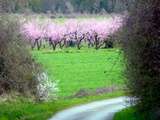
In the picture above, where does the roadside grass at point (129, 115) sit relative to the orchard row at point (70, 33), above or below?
below

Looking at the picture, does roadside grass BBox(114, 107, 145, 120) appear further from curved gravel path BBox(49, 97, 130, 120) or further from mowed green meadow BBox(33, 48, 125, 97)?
mowed green meadow BBox(33, 48, 125, 97)

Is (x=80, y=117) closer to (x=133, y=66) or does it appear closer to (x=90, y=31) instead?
(x=133, y=66)

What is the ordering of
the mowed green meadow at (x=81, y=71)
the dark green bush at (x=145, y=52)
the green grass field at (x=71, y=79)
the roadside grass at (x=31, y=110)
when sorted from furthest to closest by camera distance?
the mowed green meadow at (x=81, y=71)
the green grass field at (x=71, y=79)
the roadside grass at (x=31, y=110)
the dark green bush at (x=145, y=52)

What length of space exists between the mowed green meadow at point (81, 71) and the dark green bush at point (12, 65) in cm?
238

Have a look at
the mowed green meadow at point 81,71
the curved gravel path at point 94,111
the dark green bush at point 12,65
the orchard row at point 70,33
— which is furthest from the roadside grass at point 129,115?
the orchard row at point 70,33

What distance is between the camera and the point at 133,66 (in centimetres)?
2422

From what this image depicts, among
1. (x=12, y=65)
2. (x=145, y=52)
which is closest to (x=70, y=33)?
(x=12, y=65)

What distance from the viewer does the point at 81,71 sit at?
57469 mm

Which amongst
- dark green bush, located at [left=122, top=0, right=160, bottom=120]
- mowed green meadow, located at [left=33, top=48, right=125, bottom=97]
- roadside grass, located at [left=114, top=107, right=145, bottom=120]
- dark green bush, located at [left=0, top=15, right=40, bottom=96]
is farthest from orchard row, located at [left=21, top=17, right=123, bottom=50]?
dark green bush, located at [left=122, top=0, right=160, bottom=120]

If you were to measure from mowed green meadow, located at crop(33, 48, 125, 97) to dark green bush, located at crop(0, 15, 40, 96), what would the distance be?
2.38m

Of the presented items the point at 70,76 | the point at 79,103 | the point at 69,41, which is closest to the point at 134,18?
the point at 79,103

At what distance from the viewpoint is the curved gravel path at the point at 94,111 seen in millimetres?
28781

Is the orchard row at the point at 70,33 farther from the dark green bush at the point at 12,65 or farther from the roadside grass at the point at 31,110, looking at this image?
the roadside grass at the point at 31,110

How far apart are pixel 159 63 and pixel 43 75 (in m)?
17.6
